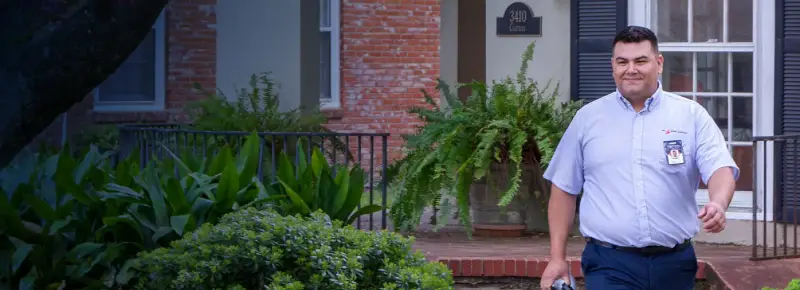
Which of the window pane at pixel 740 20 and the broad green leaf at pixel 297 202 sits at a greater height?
the window pane at pixel 740 20

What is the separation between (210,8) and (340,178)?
25.1ft

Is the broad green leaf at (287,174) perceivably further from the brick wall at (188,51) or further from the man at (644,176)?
the brick wall at (188,51)

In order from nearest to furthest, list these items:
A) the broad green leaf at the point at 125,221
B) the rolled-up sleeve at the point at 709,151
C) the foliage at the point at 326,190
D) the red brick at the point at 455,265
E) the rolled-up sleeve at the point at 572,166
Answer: the rolled-up sleeve at the point at 709,151 → the rolled-up sleeve at the point at 572,166 → the broad green leaf at the point at 125,221 → the foliage at the point at 326,190 → the red brick at the point at 455,265

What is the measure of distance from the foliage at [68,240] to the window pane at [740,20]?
491 centimetres

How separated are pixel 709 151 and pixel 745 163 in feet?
17.5

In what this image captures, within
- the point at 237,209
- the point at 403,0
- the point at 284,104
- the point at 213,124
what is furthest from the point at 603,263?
the point at 403,0

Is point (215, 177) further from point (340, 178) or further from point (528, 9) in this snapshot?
point (528, 9)

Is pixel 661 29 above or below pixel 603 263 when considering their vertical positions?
above

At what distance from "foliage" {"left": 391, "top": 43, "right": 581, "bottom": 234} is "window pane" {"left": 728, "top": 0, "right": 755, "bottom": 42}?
165 centimetres

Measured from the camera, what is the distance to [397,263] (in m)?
5.68

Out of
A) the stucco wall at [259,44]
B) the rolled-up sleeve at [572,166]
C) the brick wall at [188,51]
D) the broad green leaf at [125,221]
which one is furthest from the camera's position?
the brick wall at [188,51]

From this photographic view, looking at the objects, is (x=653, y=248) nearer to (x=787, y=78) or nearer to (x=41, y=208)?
(x=41, y=208)

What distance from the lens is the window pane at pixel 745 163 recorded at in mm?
9430

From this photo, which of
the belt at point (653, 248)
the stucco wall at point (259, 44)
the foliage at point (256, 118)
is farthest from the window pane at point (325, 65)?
the belt at point (653, 248)
